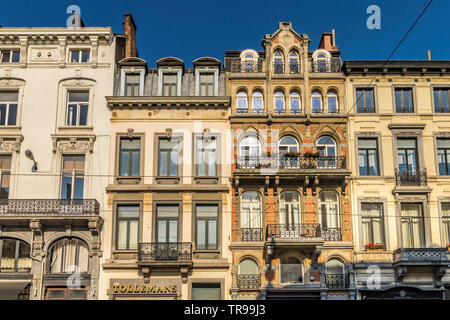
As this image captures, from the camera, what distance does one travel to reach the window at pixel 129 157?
88.7ft

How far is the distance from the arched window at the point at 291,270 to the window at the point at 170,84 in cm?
1064

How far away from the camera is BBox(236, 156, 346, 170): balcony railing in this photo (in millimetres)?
26469

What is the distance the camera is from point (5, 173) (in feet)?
88.1

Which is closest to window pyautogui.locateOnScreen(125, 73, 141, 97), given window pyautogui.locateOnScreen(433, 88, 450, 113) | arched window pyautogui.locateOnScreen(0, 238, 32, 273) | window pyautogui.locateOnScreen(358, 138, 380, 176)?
arched window pyautogui.locateOnScreen(0, 238, 32, 273)

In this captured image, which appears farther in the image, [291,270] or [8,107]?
[8,107]

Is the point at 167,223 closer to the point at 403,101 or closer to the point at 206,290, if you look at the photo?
the point at 206,290

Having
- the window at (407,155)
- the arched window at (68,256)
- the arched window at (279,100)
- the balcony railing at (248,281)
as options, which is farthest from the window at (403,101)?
the arched window at (68,256)

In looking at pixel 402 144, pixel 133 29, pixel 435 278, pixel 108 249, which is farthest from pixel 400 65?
pixel 108 249

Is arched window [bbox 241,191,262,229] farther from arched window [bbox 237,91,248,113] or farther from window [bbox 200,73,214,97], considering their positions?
window [bbox 200,73,214,97]

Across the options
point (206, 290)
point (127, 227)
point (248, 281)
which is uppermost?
point (127, 227)

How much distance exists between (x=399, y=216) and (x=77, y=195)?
1625 centimetres

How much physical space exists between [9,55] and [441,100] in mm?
23649

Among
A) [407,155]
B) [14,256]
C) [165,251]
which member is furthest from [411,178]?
[14,256]

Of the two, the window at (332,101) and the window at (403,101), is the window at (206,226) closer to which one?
the window at (332,101)
